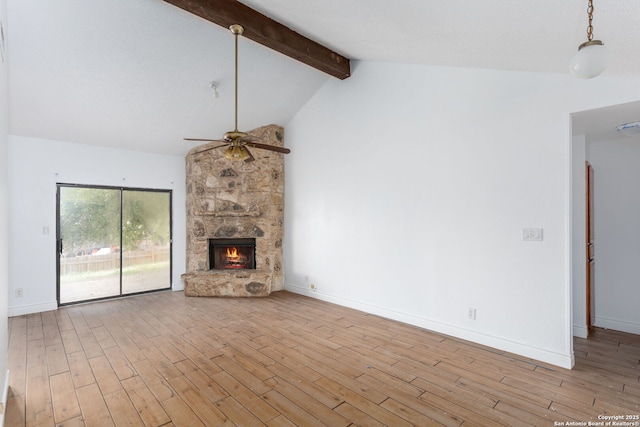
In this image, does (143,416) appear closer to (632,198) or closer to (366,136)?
(366,136)

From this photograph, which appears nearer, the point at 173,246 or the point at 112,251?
the point at 112,251

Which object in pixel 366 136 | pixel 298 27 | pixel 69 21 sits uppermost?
pixel 298 27

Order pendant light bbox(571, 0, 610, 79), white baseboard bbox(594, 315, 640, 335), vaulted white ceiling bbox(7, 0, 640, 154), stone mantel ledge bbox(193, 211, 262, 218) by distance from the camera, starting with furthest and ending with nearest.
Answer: stone mantel ledge bbox(193, 211, 262, 218), white baseboard bbox(594, 315, 640, 335), vaulted white ceiling bbox(7, 0, 640, 154), pendant light bbox(571, 0, 610, 79)

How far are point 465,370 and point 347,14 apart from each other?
3.48m

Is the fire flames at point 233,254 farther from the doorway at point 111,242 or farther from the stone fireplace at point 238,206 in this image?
the doorway at point 111,242

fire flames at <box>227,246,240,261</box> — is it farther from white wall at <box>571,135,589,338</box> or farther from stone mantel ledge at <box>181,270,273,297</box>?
white wall at <box>571,135,589,338</box>

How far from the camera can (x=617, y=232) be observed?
3855mm

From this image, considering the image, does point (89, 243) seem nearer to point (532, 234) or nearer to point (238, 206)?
point (238, 206)

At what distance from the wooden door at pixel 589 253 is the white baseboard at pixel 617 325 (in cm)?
7

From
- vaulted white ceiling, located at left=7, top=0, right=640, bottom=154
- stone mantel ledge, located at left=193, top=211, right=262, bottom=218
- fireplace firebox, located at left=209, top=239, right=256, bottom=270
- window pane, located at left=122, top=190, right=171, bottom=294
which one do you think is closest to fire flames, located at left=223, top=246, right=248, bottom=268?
fireplace firebox, located at left=209, top=239, right=256, bottom=270

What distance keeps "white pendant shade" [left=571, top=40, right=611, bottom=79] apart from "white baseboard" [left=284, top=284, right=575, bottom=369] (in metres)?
2.63

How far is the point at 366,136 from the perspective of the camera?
15.1ft

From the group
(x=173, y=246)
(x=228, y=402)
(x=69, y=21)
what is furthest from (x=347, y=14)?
(x=173, y=246)

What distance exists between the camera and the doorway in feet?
16.7
